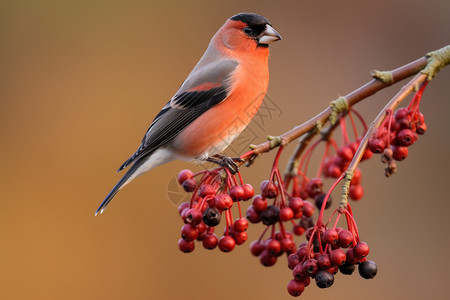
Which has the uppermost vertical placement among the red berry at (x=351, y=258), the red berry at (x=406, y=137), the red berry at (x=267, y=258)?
the red berry at (x=406, y=137)

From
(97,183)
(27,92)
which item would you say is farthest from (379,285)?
(27,92)

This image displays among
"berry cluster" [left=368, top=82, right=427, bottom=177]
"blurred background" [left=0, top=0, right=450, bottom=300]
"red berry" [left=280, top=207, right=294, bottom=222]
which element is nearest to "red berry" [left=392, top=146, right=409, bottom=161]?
"berry cluster" [left=368, top=82, right=427, bottom=177]

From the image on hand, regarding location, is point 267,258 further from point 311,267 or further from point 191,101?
point 191,101

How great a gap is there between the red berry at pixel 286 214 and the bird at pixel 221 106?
20.9 inches

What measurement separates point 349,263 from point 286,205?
0.45m

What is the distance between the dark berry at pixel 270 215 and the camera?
77.7 inches

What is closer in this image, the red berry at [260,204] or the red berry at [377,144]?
the red berry at [377,144]

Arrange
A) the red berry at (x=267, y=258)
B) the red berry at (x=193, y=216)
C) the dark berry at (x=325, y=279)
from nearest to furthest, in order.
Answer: the dark berry at (x=325, y=279) → the red berry at (x=193, y=216) → the red berry at (x=267, y=258)

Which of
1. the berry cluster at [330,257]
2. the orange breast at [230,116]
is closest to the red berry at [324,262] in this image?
the berry cluster at [330,257]

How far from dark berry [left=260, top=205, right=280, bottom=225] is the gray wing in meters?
0.75

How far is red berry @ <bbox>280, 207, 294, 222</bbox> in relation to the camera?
196cm

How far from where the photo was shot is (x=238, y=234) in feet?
6.49

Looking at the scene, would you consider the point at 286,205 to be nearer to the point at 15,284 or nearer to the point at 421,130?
the point at 421,130

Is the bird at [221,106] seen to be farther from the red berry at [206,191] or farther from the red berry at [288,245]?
the red berry at [288,245]
